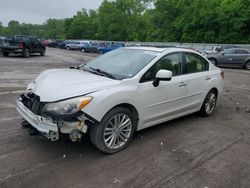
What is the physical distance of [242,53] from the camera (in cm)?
1989

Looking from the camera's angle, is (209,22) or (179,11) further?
(179,11)

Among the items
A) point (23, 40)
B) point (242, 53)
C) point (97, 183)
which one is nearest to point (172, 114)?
point (97, 183)

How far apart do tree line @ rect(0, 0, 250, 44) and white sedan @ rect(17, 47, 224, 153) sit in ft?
132

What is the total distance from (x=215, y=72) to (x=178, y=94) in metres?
1.66

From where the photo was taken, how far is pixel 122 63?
4.96 m

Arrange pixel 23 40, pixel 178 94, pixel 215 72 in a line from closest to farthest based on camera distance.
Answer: pixel 178 94
pixel 215 72
pixel 23 40

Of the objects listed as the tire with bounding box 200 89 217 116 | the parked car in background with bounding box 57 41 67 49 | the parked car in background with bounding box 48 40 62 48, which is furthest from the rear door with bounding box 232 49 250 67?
the parked car in background with bounding box 48 40 62 48

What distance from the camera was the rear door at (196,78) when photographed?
555 cm

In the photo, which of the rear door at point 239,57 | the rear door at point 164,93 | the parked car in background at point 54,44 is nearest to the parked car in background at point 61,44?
the parked car in background at point 54,44

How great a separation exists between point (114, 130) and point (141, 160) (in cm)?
58

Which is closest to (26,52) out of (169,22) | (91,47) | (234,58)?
(234,58)

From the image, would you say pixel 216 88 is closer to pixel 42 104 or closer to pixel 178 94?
pixel 178 94

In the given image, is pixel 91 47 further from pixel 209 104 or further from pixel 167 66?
pixel 167 66

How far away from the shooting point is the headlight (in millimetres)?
3691
